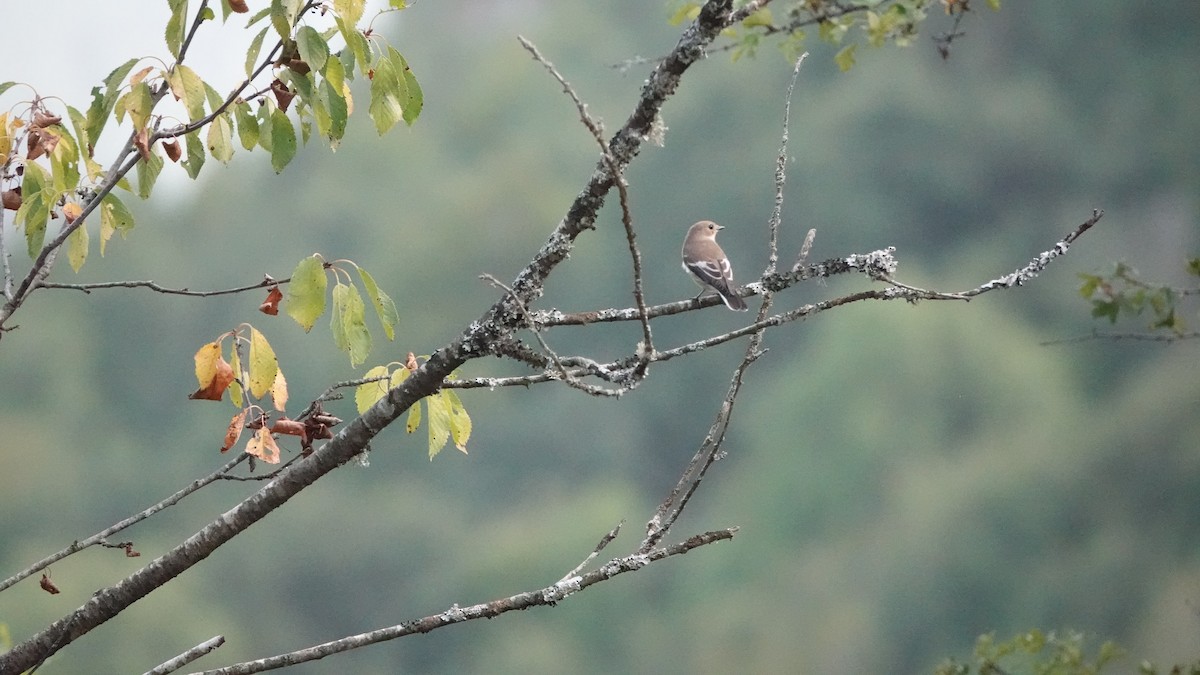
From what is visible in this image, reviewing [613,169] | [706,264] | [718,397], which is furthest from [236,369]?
[718,397]

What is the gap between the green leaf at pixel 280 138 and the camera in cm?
366

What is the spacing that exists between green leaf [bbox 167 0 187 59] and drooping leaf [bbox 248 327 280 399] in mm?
746

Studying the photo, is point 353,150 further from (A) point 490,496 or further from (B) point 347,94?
(B) point 347,94

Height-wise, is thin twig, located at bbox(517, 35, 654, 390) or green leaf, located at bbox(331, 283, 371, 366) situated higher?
green leaf, located at bbox(331, 283, 371, 366)

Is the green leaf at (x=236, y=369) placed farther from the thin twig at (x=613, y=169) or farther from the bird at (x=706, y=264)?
the bird at (x=706, y=264)

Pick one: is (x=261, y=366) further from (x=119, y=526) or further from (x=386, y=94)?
(x=386, y=94)

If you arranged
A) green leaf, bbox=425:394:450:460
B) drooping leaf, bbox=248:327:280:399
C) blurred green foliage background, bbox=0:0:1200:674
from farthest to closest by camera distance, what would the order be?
blurred green foliage background, bbox=0:0:1200:674, green leaf, bbox=425:394:450:460, drooping leaf, bbox=248:327:280:399

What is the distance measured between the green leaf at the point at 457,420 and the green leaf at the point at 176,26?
1.12m

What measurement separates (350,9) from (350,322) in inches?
31.1

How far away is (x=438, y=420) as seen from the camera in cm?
356

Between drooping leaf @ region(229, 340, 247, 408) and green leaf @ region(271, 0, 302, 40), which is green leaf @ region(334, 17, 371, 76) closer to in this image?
green leaf @ region(271, 0, 302, 40)

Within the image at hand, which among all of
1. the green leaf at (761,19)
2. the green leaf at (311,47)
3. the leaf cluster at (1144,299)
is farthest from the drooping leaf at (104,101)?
the leaf cluster at (1144,299)

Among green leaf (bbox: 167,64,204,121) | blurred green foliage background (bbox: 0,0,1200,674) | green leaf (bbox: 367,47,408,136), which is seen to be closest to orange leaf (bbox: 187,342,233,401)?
green leaf (bbox: 167,64,204,121)

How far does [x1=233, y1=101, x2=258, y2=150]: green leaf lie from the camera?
366cm
